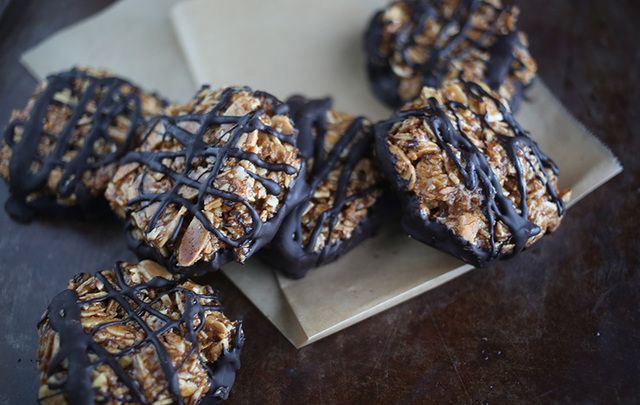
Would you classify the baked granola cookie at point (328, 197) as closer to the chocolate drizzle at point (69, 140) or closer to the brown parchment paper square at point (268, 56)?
A: the brown parchment paper square at point (268, 56)

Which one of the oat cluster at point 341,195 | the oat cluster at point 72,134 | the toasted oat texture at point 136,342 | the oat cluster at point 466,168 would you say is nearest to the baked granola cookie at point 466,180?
the oat cluster at point 466,168

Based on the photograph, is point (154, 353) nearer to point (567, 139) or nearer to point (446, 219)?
point (446, 219)

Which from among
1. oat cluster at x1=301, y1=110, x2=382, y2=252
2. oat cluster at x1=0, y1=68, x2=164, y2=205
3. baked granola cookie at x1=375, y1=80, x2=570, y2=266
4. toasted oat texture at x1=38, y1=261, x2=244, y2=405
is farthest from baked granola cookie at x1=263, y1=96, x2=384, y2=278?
oat cluster at x1=0, y1=68, x2=164, y2=205

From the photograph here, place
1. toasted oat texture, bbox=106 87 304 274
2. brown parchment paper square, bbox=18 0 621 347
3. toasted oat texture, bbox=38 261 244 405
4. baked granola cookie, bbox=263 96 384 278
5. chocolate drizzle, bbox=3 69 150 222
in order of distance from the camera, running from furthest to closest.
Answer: brown parchment paper square, bbox=18 0 621 347 → chocolate drizzle, bbox=3 69 150 222 → baked granola cookie, bbox=263 96 384 278 → toasted oat texture, bbox=106 87 304 274 → toasted oat texture, bbox=38 261 244 405

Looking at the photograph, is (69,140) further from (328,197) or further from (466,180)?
(466,180)

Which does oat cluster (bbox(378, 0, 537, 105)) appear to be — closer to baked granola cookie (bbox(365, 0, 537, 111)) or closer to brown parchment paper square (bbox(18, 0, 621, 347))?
baked granola cookie (bbox(365, 0, 537, 111))

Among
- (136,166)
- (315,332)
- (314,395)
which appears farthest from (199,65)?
(314,395)
